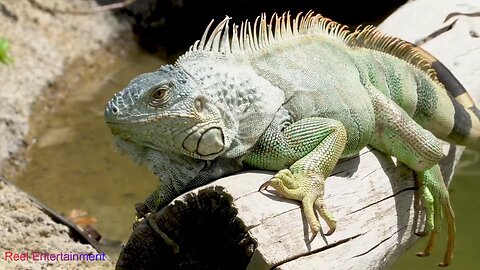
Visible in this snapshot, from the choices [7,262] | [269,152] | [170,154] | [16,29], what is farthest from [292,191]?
[16,29]

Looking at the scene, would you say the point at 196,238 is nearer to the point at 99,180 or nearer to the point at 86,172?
the point at 99,180

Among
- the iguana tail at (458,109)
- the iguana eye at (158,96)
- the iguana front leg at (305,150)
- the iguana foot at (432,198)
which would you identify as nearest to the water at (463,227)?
the iguana tail at (458,109)

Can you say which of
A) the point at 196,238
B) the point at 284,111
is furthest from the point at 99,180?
the point at 196,238

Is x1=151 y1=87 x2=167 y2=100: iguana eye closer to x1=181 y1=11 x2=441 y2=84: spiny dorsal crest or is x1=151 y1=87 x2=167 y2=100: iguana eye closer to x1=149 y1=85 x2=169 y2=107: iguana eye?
x1=149 y1=85 x2=169 y2=107: iguana eye

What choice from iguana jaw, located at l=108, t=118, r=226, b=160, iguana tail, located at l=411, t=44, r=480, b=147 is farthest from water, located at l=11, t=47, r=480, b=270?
iguana jaw, located at l=108, t=118, r=226, b=160

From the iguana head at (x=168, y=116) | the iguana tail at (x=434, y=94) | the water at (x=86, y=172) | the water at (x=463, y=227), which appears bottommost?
the water at (x=86, y=172)

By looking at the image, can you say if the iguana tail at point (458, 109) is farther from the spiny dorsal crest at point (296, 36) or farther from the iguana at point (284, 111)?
the iguana at point (284, 111)
